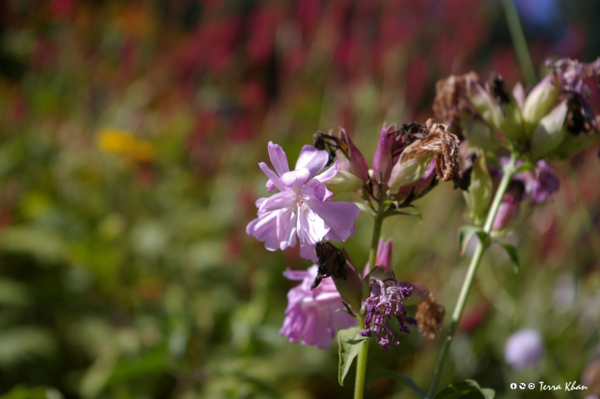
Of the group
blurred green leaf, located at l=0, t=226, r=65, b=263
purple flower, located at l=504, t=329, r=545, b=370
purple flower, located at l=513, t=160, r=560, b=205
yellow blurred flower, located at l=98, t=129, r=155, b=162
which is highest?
yellow blurred flower, located at l=98, t=129, r=155, b=162

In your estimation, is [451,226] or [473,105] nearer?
[473,105]

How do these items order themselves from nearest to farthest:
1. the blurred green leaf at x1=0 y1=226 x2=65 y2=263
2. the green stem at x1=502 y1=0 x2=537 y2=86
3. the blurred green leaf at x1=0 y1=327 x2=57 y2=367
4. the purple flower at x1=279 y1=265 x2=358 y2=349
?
the purple flower at x1=279 y1=265 x2=358 y2=349 < the green stem at x1=502 y1=0 x2=537 y2=86 < the blurred green leaf at x1=0 y1=327 x2=57 y2=367 < the blurred green leaf at x1=0 y1=226 x2=65 y2=263

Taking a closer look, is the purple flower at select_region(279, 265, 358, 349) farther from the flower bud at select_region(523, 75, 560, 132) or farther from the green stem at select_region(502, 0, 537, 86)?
the green stem at select_region(502, 0, 537, 86)

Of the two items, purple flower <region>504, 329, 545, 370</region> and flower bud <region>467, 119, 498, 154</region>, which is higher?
flower bud <region>467, 119, 498, 154</region>

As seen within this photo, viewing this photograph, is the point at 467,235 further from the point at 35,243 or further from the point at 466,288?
the point at 35,243

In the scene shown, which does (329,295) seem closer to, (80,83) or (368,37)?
(368,37)

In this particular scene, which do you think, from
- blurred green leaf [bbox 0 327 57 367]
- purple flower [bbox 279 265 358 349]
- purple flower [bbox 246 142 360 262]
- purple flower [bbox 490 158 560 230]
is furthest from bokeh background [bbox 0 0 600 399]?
purple flower [bbox 246 142 360 262]

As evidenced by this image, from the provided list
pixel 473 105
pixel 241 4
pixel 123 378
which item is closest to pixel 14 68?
pixel 241 4
